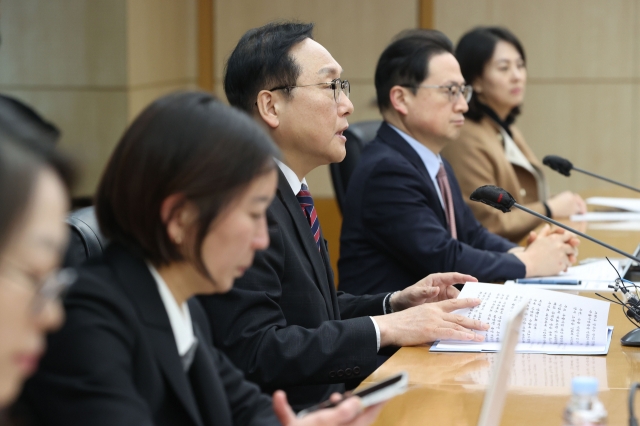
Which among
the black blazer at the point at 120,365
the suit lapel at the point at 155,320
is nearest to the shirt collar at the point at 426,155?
the black blazer at the point at 120,365

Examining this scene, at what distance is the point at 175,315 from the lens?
1146 mm

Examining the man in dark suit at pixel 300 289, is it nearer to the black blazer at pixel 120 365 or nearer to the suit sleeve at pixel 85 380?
the black blazer at pixel 120 365

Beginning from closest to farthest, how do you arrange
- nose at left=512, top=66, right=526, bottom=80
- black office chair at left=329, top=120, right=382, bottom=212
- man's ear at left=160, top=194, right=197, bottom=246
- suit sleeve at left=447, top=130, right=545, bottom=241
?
man's ear at left=160, top=194, right=197, bottom=246, black office chair at left=329, top=120, right=382, bottom=212, suit sleeve at left=447, top=130, right=545, bottom=241, nose at left=512, top=66, right=526, bottom=80

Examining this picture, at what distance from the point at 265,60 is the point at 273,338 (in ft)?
2.21

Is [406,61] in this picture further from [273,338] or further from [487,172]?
[273,338]

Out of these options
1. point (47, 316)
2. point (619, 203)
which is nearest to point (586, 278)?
point (619, 203)

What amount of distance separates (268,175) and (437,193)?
1511 millimetres

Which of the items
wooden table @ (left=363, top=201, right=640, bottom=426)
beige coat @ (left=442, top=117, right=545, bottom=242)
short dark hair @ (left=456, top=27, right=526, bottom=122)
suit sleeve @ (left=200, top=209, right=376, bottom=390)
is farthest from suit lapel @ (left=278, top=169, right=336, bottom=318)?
short dark hair @ (left=456, top=27, right=526, bottom=122)

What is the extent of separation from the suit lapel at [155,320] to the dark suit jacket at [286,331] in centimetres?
53

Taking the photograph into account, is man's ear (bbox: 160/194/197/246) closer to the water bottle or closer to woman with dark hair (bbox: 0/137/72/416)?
woman with dark hair (bbox: 0/137/72/416)

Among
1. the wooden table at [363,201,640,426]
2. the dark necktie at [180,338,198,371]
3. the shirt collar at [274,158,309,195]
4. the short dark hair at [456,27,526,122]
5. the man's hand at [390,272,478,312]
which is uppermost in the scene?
the short dark hair at [456,27,526,122]

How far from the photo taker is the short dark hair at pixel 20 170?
76 centimetres

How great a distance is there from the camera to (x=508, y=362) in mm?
1098

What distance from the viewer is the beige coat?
11.2 feet
